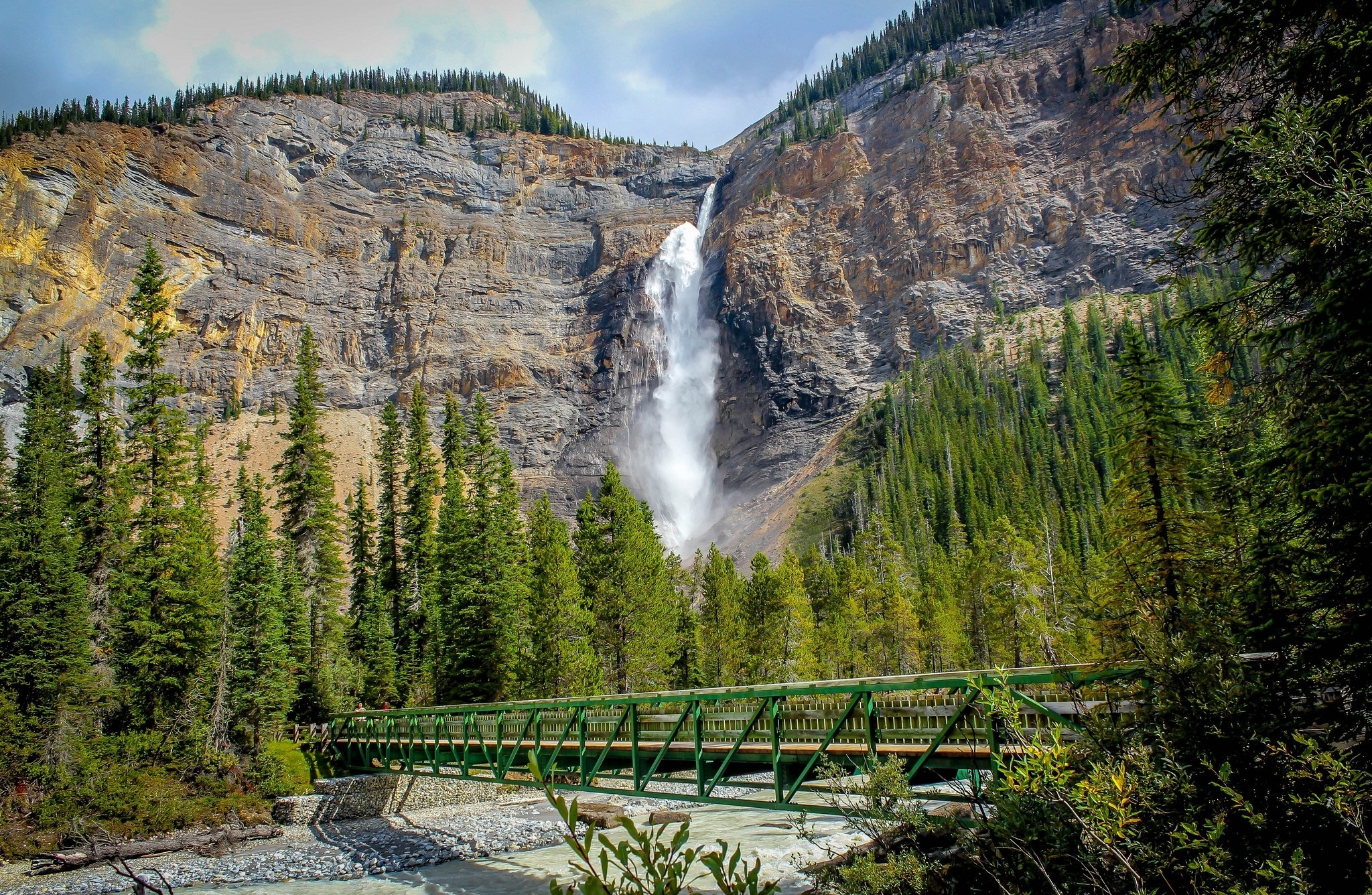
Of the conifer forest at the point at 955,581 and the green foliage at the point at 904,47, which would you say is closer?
the conifer forest at the point at 955,581

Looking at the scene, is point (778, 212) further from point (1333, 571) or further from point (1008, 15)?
point (1333, 571)

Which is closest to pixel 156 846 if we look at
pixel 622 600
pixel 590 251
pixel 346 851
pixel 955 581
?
pixel 346 851

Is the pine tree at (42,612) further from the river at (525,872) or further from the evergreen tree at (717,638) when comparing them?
the evergreen tree at (717,638)

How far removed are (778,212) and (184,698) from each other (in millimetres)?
112646

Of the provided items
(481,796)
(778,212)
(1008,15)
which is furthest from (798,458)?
(1008,15)

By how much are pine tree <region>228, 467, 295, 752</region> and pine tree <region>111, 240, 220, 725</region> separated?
1070 millimetres

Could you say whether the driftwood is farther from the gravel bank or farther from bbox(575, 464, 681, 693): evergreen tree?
bbox(575, 464, 681, 693): evergreen tree

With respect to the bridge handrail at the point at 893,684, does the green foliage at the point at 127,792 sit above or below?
below

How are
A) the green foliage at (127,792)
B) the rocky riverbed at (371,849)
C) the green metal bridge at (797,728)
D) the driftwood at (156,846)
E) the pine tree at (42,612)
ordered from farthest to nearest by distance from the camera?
the pine tree at (42,612) → the green foliage at (127,792) → the driftwood at (156,846) → the rocky riverbed at (371,849) → the green metal bridge at (797,728)

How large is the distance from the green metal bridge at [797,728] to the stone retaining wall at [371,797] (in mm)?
5017

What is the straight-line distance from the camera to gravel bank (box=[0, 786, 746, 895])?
1962cm

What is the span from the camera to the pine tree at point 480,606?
115ft

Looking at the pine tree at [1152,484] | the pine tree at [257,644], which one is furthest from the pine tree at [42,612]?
the pine tree at [1152,484]

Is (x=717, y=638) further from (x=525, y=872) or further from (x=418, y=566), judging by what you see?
(x=525, y=872)
